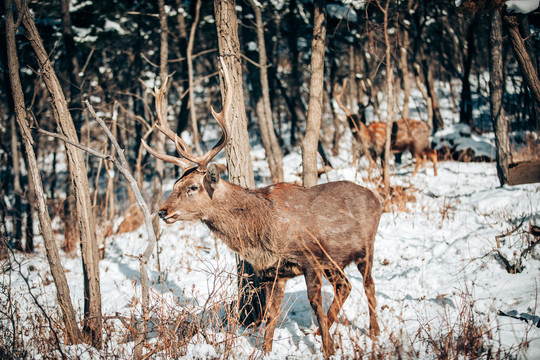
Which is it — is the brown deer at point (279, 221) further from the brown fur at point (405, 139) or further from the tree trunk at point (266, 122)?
the brown fur at point (405, 139)

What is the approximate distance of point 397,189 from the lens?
7734mm

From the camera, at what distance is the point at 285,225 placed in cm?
377

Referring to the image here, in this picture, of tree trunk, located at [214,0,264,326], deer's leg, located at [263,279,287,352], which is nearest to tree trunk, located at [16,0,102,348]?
tree trunk, located at [214,0,264,326]

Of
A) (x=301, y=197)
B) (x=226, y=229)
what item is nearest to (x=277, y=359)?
(x=226, y=229)

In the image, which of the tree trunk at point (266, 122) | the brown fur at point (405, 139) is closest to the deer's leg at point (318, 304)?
the tree trunk at point (266, 122)

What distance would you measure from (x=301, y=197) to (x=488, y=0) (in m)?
3.76

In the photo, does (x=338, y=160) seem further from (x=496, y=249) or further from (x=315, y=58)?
(x=496, y=249)

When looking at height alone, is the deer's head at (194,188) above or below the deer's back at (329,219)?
above

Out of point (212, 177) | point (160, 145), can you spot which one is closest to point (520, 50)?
point (212, 177)

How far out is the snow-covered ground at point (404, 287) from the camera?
10.7ft

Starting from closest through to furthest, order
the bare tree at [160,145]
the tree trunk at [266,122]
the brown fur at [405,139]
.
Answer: the bare tree at [160,145] → the tree trunk at [266,122] → the brown fur at [405,139]

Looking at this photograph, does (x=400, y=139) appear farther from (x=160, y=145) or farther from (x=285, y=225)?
(x=285, y=225)

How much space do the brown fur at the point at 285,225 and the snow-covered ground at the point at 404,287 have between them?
338 mm

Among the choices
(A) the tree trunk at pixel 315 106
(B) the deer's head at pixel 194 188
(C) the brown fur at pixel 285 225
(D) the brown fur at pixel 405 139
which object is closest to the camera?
(C) the brown fur at pixel 285 225
